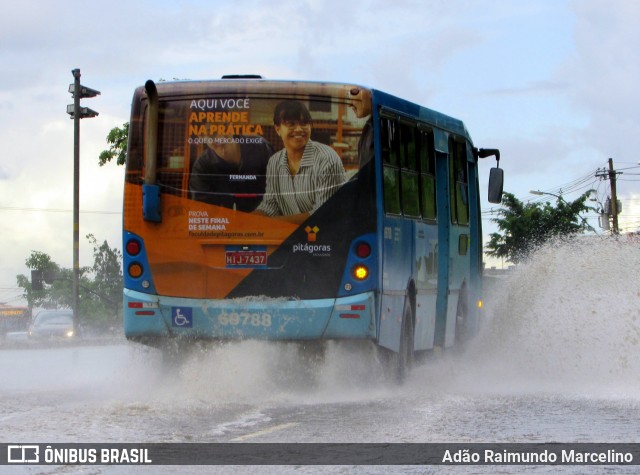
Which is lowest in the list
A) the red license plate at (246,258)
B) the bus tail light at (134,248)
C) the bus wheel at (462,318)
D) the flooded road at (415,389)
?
the flooded road at (415,389)

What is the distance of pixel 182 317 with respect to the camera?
13.4 metres

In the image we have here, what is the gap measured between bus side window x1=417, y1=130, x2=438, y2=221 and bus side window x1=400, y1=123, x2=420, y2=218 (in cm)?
26

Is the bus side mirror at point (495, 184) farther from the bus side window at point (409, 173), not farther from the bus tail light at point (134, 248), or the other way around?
the bus tail light at point (134, 248)

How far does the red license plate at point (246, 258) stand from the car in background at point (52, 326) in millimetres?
28938

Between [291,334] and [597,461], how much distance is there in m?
5.17

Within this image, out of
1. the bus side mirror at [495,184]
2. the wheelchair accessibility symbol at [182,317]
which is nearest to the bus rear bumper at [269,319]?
the wheelchair accessibility symbol at [182,317]

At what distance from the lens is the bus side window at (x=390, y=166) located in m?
13.7

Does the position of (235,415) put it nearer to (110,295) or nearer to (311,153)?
(311,153)

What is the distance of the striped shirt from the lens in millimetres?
13227

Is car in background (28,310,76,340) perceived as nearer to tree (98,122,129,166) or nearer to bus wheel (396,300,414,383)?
tree (98,122,129,166)

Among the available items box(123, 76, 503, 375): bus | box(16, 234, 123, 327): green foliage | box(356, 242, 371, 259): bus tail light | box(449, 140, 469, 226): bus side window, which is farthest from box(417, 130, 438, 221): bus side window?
box(16, 234, 123, 327): green foliage

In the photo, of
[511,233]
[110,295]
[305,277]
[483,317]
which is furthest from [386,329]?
[110,295]

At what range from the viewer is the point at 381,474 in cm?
788

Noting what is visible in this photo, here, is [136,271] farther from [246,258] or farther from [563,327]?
[563,327]
